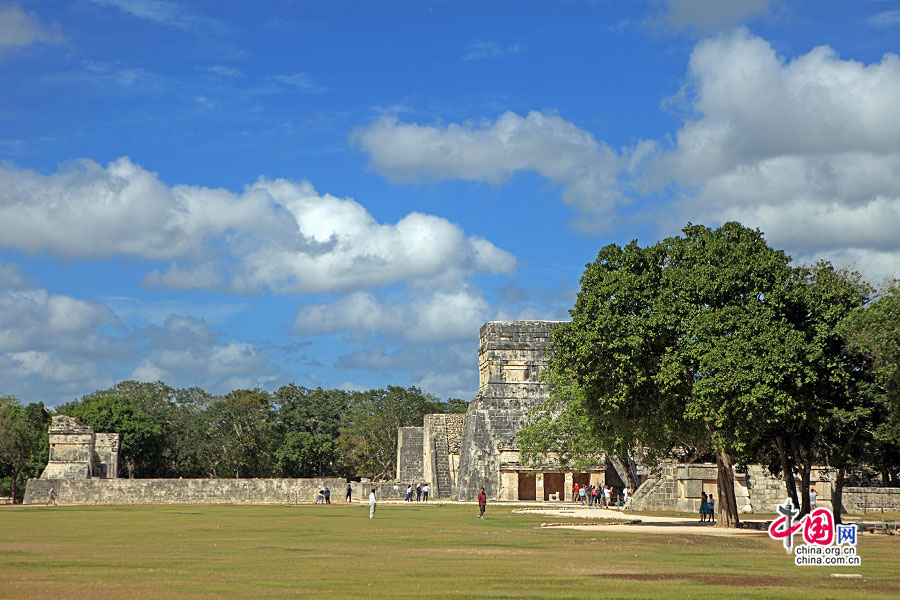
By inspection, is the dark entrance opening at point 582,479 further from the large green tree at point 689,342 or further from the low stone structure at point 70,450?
the low stone structure at point 70,450

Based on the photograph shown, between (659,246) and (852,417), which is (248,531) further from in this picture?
(852,417)

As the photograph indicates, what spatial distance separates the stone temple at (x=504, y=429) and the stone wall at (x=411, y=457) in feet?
13.3

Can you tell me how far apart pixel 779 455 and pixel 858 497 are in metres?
10.1

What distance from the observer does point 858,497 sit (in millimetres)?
33625

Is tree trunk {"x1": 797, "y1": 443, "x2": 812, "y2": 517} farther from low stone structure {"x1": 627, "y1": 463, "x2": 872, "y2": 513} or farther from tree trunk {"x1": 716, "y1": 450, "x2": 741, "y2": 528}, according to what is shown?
low stone structure {"x1": 627, "y1": 463, "x2": 872, "y2": 513}

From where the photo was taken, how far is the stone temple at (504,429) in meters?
42.9

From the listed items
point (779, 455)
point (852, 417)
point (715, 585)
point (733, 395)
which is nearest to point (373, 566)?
point (715, 585)

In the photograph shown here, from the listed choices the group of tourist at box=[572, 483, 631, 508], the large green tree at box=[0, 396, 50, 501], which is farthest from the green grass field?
the large green tree at box=[0, 396, 50, 501]

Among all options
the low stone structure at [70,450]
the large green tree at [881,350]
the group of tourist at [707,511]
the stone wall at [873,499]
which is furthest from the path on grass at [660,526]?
the low stone structure at [70,450]

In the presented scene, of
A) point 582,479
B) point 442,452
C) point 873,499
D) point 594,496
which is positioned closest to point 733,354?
point 873,499

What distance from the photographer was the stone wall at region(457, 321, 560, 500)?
44000 millimetres

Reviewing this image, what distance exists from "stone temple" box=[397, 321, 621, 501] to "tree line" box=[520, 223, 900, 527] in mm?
18113

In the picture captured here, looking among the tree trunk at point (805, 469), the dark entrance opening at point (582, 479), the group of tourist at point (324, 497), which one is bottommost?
the group of tourist at point (324, 497)

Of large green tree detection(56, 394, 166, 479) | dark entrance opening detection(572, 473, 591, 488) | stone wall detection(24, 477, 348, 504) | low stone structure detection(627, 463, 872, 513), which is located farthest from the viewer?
large green tree detection(56, 394, 166, 479)
